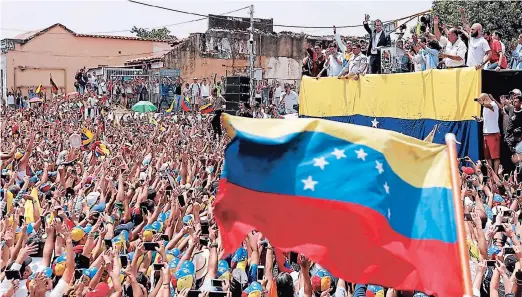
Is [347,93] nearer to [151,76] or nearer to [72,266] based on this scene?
[72,266]

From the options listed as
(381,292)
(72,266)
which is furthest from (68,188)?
(381,292)

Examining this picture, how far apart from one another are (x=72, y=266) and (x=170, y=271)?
91 centimetres

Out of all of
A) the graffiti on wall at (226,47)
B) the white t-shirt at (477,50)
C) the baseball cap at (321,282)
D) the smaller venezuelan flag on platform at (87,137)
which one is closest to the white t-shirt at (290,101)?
the smaller venezuelan flag on platform at (87,137)

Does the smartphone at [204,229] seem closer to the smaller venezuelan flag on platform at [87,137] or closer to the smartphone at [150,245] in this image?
the smartphone at [150,245]

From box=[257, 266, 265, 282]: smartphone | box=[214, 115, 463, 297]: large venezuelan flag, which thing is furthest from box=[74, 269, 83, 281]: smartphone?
box=[214, 115, 463, 297]: large venezuelan flag

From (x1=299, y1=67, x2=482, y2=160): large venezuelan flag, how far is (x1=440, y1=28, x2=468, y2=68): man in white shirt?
0.28 meters

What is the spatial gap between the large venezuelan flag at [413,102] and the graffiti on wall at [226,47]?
16.6 meters

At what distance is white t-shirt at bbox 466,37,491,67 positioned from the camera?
11.5 m

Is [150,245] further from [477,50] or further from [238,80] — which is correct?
[238,80]

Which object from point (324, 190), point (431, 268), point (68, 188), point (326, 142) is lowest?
point (68, 188)

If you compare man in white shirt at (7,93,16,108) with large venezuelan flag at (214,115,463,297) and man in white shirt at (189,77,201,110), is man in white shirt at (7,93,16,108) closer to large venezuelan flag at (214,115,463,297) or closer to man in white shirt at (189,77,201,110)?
man in white shirt at (189,77,201,110)

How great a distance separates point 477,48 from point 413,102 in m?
1.80

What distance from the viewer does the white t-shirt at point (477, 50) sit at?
11523 millimetres

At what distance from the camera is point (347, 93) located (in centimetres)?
1567
